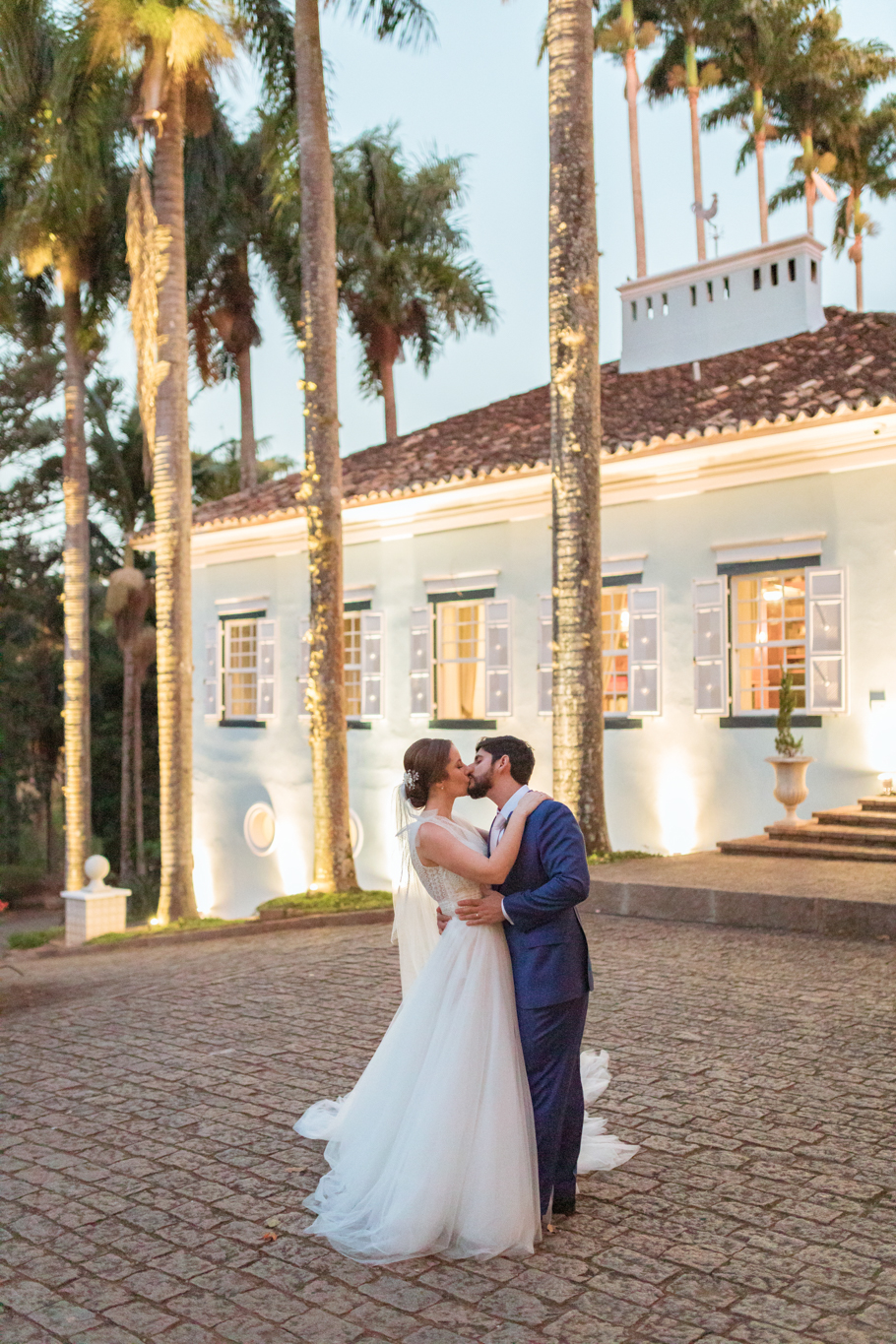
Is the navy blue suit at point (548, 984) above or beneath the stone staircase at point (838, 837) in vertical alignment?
above

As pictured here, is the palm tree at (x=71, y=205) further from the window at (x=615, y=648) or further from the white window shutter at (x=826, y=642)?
the white window shutter at (x=826, y=642)

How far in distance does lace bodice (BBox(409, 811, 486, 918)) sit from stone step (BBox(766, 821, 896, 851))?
7.56 metres

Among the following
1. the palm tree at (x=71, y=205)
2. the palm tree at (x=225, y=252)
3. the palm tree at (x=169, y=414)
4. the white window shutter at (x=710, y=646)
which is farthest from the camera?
the palm tree at (x=225, y=252)

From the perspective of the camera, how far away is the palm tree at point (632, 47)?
77.9 ft

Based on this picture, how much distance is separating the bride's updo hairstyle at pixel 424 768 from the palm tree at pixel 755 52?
22171mm

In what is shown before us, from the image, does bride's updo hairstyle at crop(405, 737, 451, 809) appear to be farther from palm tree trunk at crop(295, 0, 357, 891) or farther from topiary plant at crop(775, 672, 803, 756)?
topiary plant at crop(775, 672, 803, 756)

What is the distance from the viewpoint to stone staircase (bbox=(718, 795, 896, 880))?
1062cm

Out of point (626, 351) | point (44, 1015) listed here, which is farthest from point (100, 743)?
point (44, 1015)

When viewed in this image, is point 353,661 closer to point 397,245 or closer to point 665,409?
point 665,409

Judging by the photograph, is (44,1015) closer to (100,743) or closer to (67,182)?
(67,182)

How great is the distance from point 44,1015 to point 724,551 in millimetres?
8718

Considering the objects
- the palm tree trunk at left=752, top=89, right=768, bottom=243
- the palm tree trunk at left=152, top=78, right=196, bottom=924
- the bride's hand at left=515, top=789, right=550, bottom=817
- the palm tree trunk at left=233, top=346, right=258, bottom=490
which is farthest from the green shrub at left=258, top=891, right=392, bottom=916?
the palm tree trunk at left=752, top=89, right=768, bottom=243

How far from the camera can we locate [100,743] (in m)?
26.5

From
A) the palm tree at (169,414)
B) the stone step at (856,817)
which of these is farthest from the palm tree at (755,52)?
the stone step at (856,817)
